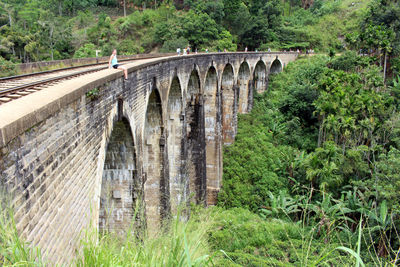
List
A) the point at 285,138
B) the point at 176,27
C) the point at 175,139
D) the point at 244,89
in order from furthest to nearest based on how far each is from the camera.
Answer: the point at 176,27 → the point at 244,89 → the point at 285,138 → the point at 175,139

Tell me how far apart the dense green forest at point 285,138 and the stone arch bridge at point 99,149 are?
0.55 meters

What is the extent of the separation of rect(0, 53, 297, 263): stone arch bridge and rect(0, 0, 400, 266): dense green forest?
0.55 m

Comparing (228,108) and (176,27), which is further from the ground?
(176,27)

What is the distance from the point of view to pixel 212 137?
75.0ft

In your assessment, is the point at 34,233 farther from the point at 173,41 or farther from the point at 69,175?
the point at 173,41

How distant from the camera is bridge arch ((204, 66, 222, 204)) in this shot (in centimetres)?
2227

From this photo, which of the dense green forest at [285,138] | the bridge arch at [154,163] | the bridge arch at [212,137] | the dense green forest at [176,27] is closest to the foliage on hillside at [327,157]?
the dense green forest at [285,138]

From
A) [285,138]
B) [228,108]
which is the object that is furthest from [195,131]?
[285,138]

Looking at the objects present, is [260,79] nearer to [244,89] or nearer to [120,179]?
[244,89]

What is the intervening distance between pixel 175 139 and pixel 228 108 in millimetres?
12494

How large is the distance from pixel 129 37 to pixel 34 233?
5212 centimetres

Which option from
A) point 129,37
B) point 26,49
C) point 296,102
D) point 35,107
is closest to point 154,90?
point 35,107

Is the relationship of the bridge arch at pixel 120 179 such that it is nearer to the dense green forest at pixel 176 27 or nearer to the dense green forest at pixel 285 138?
the dense green forest at pixel 285 138

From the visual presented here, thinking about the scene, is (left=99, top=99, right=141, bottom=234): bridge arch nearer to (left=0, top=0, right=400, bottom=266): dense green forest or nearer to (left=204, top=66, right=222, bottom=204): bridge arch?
(left=0, top=0, right=400, bottom=266): dense green forest
